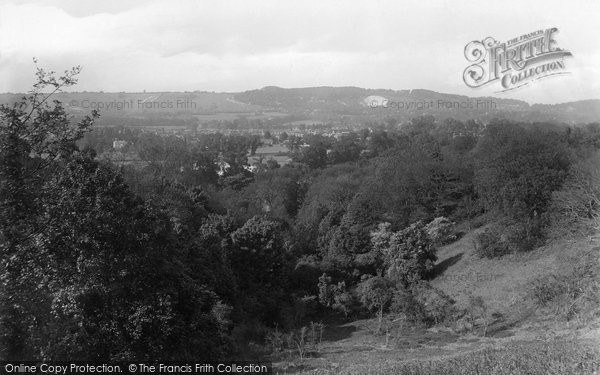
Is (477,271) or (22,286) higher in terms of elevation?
(22,286)

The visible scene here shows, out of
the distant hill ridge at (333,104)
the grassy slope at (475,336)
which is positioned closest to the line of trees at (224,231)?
the grassy slope at (475,336)

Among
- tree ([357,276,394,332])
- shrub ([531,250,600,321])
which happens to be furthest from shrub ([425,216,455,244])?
shrub ([531,250,600,321])

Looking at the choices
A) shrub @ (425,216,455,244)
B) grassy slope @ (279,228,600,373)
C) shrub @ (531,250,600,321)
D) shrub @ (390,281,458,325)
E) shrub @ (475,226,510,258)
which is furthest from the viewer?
shrub @ (425,216,455,244)

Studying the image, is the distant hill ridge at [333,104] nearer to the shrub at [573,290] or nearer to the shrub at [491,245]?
the shrub at [491,245]

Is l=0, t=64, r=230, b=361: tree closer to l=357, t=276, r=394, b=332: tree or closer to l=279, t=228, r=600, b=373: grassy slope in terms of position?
l=279, t=228, r=600, b=373: grassy slope

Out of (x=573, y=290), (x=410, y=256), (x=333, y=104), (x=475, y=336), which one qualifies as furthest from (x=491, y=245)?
(x=333, y=104)

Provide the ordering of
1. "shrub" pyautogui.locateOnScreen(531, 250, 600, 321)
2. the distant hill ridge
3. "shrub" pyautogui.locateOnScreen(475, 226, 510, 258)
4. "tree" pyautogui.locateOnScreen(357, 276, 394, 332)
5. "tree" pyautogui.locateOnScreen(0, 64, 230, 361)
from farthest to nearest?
the distant hill ridge < "shrub" pyautogui.locateOnScreen(475, 226, 510, 258) < "tree" pyautogui.locateOnScreen(357, 276, 394, 332) < "shrub" pyautogui.locateOnScreen(531, 250, 600, 321) < "tree" pyautogui.locateOnScreen(0, 64, 230, 361)

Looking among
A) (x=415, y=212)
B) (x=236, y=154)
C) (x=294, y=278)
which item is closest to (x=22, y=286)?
(x=294, y=278)

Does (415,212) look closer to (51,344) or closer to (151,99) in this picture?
(51,344)
